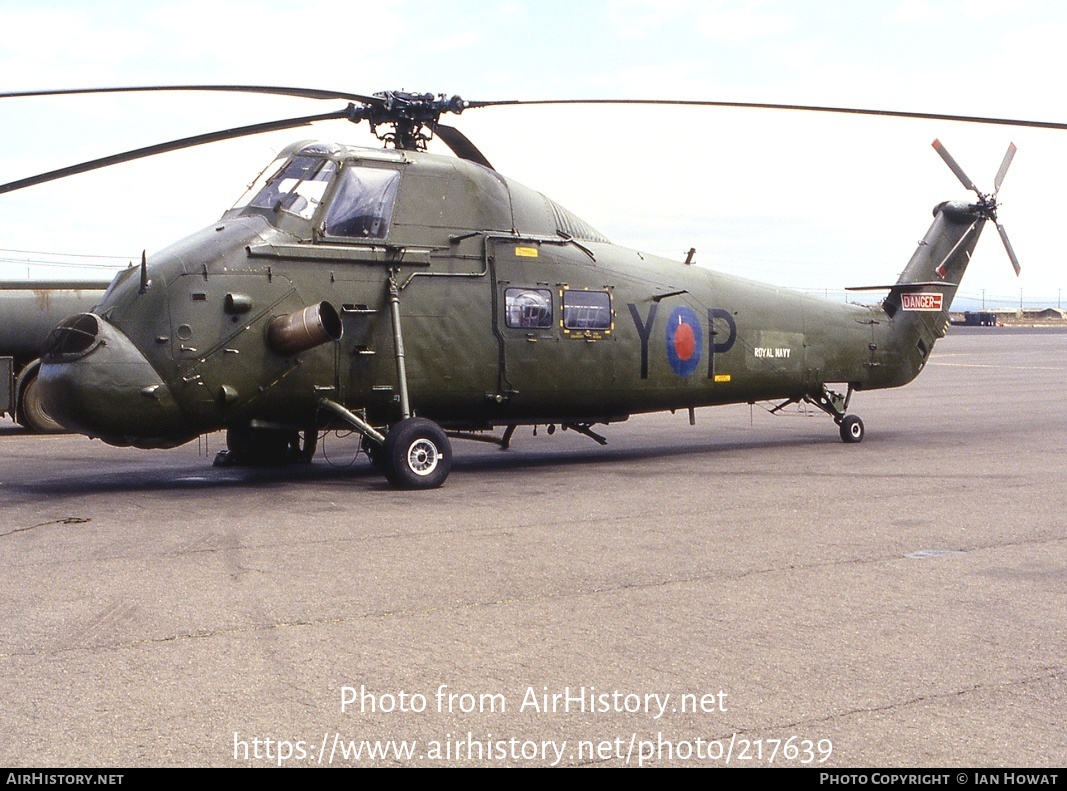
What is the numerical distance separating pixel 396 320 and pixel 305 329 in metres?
1.49

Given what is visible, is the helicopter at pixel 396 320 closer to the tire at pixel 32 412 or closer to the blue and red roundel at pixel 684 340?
the blue and red roundel at pixel 684 340

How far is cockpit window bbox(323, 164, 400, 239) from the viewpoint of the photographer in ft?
43.9

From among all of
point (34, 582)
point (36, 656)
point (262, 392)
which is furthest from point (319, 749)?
point (262, 392)

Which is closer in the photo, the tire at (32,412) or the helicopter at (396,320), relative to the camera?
the helicopter at (396,320)

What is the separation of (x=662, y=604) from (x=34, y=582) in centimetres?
437

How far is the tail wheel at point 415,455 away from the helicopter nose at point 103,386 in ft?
7.76

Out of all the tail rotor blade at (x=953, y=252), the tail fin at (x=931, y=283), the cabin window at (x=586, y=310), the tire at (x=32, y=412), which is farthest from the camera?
the tire at (x=32, y=412)

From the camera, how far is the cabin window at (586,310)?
49.8ft

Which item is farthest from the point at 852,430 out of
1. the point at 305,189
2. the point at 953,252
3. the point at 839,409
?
the point at 305,189

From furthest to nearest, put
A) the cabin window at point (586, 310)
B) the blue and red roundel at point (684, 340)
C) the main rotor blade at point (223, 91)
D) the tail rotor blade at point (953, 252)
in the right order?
the tail rotor blade at point (953, 252), the blue and red roundel at point (684, 340), the cabin window at point (586, 310), the main rotor blade at point (223, 91)

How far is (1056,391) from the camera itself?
100.0 feet

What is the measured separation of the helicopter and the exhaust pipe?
0.9 inches

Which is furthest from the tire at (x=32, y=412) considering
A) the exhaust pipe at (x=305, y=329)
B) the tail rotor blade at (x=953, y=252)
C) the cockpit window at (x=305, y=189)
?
the tail rotor blade at (x=953, y=252)

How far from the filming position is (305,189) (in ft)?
43.7
